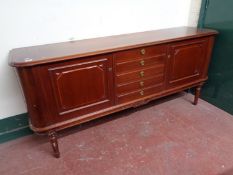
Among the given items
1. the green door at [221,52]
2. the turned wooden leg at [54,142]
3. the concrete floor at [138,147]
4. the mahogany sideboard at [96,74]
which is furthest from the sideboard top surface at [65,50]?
the concrete floor at [138,147]

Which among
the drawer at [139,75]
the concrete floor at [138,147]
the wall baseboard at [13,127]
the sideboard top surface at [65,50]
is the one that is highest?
the sideboard top surface at [65,50]

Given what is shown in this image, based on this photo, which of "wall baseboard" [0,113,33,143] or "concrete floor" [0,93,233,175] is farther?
"wall baseboard" [0,113,33,143]

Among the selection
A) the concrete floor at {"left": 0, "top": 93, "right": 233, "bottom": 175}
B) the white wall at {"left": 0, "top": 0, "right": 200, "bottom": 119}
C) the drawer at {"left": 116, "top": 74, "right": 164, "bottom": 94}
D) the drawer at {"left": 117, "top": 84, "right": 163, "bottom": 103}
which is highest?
the white wall at {"left": 0, "top": 0, "right": 200, "bottom": 119}

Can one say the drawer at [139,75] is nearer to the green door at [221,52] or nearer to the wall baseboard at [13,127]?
the green door at [221,52]

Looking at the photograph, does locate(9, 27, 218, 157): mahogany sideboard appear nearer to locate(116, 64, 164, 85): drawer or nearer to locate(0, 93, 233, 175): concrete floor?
locate(116, 64, 164, 85): drawer

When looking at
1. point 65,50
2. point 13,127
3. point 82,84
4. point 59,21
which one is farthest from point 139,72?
point 13,127

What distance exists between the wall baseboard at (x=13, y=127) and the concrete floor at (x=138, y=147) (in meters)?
0.05

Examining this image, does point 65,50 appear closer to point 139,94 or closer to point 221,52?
point 139,94

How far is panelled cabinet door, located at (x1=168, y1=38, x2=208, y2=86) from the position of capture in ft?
5.66

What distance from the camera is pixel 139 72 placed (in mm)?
1604

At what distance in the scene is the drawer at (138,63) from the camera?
4.92 feet

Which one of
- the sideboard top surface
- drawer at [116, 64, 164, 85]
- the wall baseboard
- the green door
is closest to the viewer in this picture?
the sideboard top surface

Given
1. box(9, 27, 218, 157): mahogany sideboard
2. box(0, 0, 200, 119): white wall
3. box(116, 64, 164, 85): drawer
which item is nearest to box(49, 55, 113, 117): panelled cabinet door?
box(9, 27, 218, 157): mahogany sideboard

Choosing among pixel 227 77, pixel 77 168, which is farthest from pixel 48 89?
pixel 227 77
